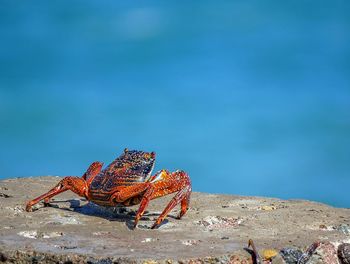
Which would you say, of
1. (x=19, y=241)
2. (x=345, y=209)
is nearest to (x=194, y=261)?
(x=19, y=241)

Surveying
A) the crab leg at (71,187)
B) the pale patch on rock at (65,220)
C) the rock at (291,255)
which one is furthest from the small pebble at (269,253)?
the crab leg at (71,187)

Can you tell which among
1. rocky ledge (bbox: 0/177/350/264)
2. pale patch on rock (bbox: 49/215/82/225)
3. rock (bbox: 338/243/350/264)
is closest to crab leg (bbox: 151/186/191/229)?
rocky ledge (bbox: 0/177/350/264)

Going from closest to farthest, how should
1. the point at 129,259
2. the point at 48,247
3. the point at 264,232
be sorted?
1. the point at 129,259
2. the point at 48,247
3. the point at 264,232

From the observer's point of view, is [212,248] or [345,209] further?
[345,209]

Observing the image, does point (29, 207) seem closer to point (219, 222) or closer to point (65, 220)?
point (65, 220)

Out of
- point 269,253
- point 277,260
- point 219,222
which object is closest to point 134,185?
point 219,222

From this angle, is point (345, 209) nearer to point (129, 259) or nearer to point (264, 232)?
point (264, 232)

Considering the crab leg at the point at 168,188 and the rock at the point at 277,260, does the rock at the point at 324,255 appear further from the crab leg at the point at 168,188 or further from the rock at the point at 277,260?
the crab leg at the point at 168,188
